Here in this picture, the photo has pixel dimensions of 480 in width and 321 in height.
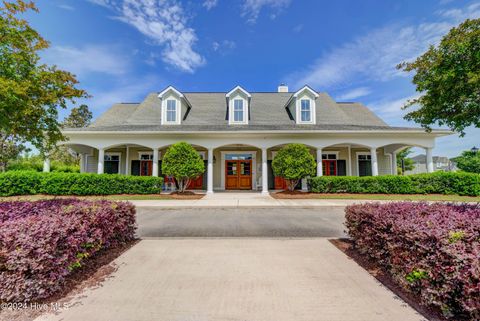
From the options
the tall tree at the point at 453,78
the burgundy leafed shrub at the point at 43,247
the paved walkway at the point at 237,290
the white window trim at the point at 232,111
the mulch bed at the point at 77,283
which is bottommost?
the paved walkway at the point at 237,290

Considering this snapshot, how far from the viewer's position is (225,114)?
18094 mm

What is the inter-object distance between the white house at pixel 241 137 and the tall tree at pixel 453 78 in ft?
30.7

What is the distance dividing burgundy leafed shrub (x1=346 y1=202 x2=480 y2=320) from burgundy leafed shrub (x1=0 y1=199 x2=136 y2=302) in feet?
14.9

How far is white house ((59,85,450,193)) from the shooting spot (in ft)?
47.6

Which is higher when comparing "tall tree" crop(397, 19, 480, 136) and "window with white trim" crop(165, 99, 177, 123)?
"window with white trim" crop(165, 99, 177, 123)

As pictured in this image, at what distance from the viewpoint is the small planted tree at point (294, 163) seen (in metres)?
13.0

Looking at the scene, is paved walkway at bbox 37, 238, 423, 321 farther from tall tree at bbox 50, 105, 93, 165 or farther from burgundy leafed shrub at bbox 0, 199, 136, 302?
tall tree at bbox 50, 105, 93, 165

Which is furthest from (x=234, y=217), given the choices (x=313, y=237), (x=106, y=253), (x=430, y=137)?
(x=430, y=137)

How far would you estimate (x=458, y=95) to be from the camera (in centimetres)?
434

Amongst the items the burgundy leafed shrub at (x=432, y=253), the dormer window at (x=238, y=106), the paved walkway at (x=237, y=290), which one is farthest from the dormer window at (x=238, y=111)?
the burgundy leafed shrub at (x=432, y=253)

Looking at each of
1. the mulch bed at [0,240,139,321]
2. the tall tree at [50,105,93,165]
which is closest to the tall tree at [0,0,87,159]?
the mulch bed at [0,240,139,321]

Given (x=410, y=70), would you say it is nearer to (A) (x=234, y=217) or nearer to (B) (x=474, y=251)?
(B) (x=474, y=251)

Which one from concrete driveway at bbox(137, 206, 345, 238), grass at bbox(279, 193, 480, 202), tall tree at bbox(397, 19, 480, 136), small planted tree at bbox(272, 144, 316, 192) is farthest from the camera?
small planted tree at bbox(272, 144, 316, 192)

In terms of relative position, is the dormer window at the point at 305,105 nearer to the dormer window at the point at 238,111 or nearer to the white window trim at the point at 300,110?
the white window trim at the point at 300,110
